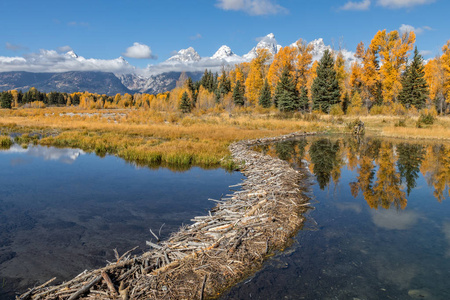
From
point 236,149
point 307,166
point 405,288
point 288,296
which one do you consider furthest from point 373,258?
point 236,149

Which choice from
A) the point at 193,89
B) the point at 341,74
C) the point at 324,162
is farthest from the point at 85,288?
the point at 193,89

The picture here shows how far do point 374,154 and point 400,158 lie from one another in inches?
71.4

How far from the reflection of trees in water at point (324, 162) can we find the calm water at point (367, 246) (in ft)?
0.61

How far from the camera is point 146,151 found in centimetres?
1811

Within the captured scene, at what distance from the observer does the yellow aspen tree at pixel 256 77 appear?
6788cm

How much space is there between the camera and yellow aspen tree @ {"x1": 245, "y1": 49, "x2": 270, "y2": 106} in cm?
6788

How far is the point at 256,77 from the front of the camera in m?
67.7

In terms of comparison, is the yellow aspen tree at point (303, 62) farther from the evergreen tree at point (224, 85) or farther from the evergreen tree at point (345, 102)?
the evergreen tree at point (224, 85)

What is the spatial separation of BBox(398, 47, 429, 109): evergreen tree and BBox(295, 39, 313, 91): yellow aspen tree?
1759 centimetres

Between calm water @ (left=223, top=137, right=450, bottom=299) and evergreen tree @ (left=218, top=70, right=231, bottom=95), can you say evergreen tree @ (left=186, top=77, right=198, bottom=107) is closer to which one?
evergreen tree @ (left=218, top=70, right=231, bottom=95)

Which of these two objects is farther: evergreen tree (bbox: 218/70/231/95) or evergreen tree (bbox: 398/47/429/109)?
evergreen tree (bbox: 218/70/231/95)

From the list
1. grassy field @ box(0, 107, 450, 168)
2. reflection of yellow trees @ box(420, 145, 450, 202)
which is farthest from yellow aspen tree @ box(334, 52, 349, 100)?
reflection of yellow trees @ box(420, 145, 450, 202)

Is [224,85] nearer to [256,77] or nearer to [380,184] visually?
[256,77]

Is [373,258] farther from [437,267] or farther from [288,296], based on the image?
[288,296]
